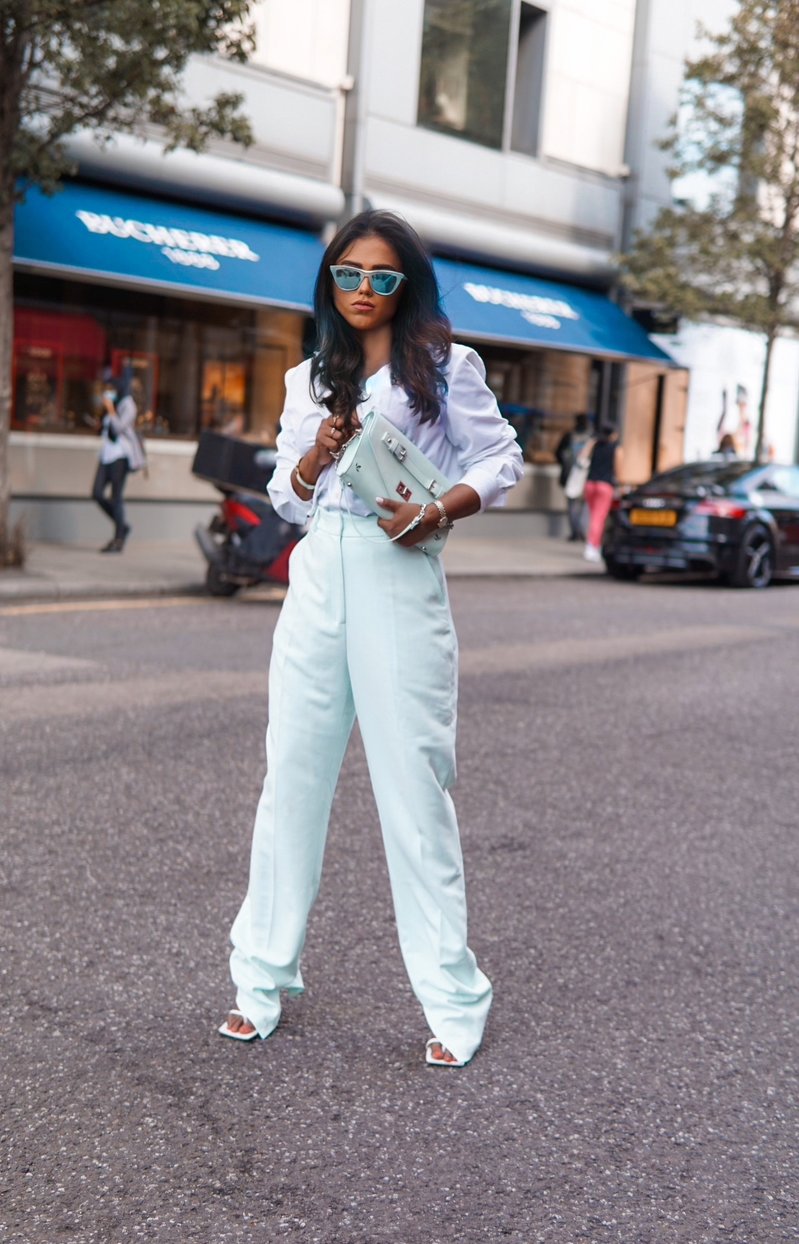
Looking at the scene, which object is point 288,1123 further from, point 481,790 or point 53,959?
point 481,790

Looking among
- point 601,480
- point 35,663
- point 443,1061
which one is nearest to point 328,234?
point 601,480

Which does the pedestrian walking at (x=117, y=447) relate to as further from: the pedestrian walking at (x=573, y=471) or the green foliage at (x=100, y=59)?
the pedestrian walking at (x=573, y=471)

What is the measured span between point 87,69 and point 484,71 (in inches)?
443

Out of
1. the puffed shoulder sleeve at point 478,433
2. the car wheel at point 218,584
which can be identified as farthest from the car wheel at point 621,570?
the puffed shoulder sleeve at point 478,433

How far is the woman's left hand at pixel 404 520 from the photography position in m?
3.10

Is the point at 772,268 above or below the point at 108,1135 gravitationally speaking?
above

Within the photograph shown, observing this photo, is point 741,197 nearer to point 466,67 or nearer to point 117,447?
point 466,67

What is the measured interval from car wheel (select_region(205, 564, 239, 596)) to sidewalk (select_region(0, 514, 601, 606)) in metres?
0.38

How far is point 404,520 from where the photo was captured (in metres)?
3.11

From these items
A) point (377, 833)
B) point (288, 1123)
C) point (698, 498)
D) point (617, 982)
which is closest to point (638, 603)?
point (698, 498)

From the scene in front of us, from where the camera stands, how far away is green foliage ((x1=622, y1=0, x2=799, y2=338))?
74.0 ft

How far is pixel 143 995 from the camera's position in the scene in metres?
3.63

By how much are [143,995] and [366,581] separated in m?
1.20

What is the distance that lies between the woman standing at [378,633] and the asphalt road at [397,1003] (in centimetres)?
24
